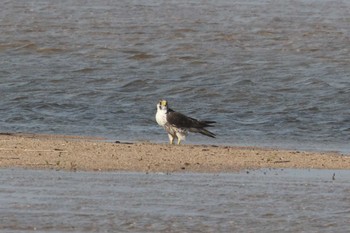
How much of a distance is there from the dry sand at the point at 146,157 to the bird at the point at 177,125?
0.94 m

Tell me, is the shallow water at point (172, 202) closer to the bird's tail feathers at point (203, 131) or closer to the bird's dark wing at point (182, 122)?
the bird's dark wing at point (182, 122)

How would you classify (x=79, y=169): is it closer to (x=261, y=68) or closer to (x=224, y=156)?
(x=224, y=156)

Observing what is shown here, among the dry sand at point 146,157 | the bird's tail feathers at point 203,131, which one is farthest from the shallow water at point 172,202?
the bird's tail feathers at point 203,131

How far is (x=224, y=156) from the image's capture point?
12688 mm

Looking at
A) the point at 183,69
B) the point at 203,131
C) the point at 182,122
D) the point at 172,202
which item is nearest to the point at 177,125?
the point at 182,122

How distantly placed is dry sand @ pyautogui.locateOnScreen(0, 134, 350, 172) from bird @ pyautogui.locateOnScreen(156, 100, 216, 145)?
0.94m

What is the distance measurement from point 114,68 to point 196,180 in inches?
471

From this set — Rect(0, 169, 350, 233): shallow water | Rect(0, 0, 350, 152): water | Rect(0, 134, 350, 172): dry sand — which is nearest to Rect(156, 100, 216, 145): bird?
Rect(0, 0, 350, 152): water

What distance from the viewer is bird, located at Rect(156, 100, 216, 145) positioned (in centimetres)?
1477

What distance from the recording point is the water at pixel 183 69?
55.7 feet

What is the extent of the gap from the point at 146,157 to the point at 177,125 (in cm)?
243

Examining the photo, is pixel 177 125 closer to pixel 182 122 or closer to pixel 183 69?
pixel 182 122

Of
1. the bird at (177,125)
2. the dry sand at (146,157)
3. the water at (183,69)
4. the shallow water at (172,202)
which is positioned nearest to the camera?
the shallow water at (172,202)

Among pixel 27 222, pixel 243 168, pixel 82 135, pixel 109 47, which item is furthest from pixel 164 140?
pixel 109 47
